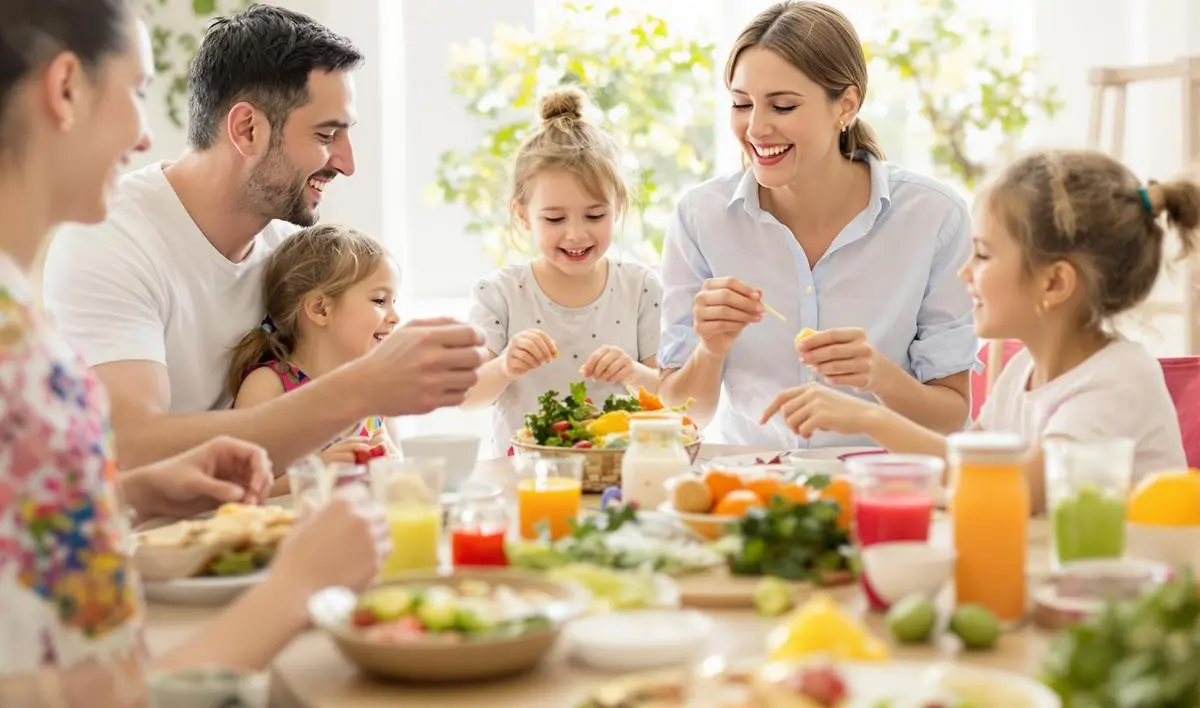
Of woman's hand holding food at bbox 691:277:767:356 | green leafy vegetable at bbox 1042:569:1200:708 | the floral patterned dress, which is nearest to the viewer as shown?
green leafy vegetable at bbox 1042:569:1200:708

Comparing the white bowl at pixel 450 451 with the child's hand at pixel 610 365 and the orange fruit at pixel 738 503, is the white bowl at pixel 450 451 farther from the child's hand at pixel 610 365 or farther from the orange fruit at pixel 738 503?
the child's hand at pixel 610 365

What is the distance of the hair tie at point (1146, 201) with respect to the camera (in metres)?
2.15

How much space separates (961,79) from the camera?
5.10m

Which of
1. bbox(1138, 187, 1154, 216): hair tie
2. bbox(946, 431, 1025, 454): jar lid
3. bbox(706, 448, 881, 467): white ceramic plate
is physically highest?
bbox(1138, 187, 1154, 216): hair tie

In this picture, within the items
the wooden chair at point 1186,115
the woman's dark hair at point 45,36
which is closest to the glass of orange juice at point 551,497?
the woman's dark hair at point 45,36

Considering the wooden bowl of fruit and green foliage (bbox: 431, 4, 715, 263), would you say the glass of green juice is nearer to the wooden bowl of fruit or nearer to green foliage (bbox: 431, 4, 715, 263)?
the wooden bowl of fruit

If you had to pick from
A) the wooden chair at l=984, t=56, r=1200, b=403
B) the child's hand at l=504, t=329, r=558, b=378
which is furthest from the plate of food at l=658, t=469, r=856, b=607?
the wooden chair at l=984, t=56, r=1200, b=403

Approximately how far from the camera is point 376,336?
3.00m

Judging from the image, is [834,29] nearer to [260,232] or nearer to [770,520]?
[260,232]

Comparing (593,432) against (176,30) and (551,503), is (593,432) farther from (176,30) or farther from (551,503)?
(176,30)

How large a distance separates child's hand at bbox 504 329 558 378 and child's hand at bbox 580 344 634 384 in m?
0.11

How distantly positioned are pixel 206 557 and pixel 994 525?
96 centimetres

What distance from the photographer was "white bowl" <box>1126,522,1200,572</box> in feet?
5.08

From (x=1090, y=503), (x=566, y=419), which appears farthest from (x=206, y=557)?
(x=1090, y=503)
